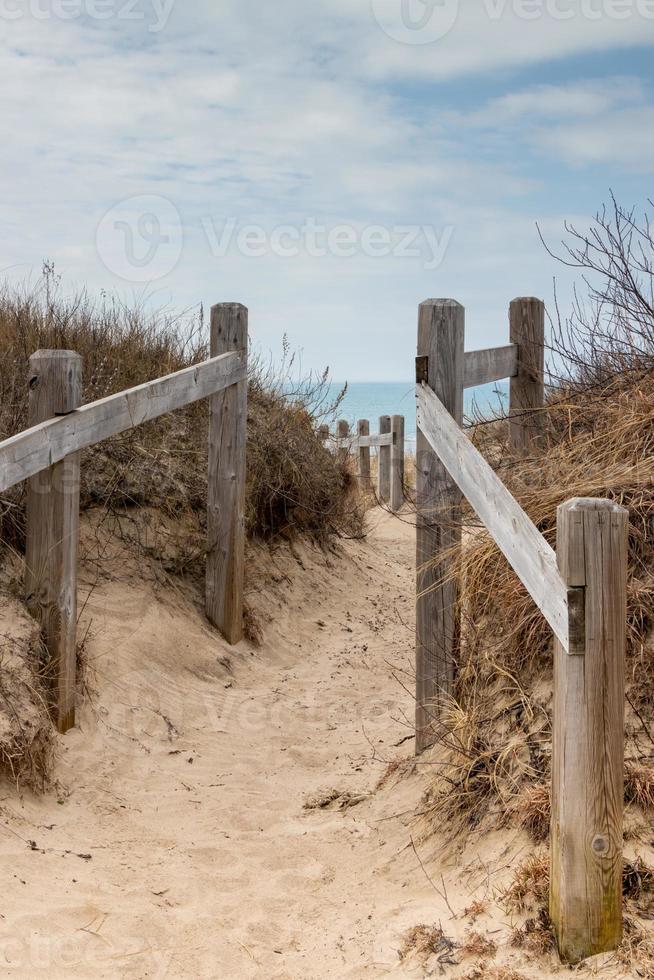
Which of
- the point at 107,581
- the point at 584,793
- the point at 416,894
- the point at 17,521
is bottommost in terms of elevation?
the point at 416,894

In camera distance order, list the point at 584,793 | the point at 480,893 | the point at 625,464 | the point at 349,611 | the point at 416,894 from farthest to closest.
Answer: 1. the point at 349,611
2. the point at 625,464
3. the point at 416,894
4. the point at 480,893
5. the point at 584,793

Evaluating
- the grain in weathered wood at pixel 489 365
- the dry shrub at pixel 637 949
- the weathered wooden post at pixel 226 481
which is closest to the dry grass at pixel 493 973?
the dry shrub at pixel 637 949

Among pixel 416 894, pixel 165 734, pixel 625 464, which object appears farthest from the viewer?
pixel 165 734

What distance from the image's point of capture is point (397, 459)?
52.9 ft

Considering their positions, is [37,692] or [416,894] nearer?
[416,894]

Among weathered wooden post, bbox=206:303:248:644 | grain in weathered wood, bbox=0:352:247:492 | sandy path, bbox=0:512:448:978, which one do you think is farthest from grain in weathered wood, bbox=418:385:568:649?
weathered wooden post, bbox=206:303:248:644

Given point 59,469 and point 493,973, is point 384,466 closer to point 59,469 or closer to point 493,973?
point 59,469

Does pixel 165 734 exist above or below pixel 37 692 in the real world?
below

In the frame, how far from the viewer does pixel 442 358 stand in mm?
4391

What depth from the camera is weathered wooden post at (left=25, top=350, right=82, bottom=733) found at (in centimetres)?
468

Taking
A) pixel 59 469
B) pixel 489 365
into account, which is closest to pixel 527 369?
pixel 489 365

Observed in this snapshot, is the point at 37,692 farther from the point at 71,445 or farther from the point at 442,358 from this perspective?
the point at 442,358

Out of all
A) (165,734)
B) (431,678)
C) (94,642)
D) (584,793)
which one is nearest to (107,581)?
(94,642)

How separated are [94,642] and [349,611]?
10.3 feet
